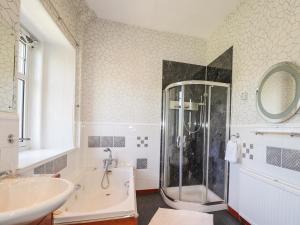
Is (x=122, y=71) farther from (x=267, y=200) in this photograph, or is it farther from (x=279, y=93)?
(x=267, y=200)

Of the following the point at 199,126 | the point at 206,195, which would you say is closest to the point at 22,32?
the point at 199,126

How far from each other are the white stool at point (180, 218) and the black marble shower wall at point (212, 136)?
1.58ft

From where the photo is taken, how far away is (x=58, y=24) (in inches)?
67.7

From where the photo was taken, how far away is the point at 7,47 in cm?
107

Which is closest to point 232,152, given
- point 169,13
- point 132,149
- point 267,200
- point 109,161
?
point 267,200

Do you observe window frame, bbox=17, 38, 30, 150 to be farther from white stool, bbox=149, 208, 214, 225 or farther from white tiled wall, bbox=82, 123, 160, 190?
white stool, bbox=149, 208, 214, 225

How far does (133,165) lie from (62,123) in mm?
1199

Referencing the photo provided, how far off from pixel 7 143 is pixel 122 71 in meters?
1.81

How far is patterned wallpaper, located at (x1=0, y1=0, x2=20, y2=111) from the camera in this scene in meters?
1.02

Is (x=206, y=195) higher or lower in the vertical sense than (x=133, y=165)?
lower

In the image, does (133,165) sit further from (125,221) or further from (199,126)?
(125,221)

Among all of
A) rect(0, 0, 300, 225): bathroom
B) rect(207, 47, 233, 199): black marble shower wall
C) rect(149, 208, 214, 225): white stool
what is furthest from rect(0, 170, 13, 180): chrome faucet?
rect(207, 47, 233, 199): black marble shower wall

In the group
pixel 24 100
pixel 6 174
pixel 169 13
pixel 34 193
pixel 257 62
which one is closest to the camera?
pixel 34 193

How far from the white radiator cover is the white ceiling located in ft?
6.88
